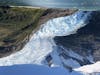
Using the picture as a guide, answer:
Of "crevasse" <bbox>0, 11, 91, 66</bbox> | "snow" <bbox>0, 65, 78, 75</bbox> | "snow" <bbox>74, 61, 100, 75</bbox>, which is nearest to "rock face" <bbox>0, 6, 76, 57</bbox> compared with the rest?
"crevasse" <bbox>0, 11, 91, 66</bbox>

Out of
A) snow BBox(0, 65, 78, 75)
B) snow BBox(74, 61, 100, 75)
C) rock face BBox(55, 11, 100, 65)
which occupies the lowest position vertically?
snow BBox(0, 65, 78, 75)

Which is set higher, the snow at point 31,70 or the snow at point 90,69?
the snow at point 90,69

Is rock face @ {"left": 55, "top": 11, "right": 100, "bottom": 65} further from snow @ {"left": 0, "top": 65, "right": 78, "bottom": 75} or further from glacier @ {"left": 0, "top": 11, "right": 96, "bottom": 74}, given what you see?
snow @ {"left": 0, "top": 65, "right": 78, "bottom": 75}

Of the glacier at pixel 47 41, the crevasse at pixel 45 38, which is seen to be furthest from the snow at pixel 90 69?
the crevasse at pixel 45 38

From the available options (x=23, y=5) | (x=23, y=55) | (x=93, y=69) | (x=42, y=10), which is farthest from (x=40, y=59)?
(x=23, y=5)

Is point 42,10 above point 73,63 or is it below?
above

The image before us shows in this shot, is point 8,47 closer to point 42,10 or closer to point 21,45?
point 21,45

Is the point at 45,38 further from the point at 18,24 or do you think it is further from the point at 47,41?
the point at 18,24

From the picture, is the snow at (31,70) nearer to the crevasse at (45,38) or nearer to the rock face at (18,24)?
the crevasse at (45,38)
